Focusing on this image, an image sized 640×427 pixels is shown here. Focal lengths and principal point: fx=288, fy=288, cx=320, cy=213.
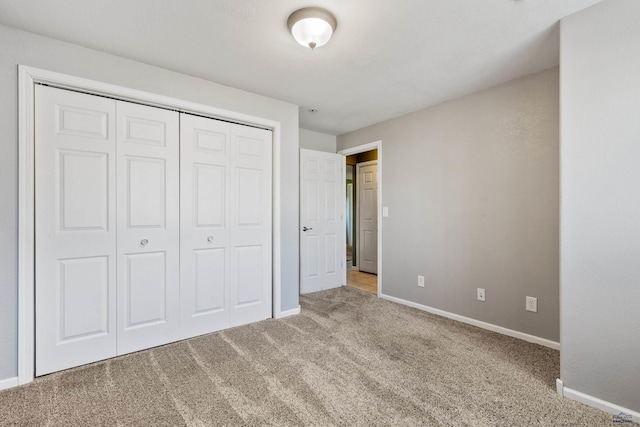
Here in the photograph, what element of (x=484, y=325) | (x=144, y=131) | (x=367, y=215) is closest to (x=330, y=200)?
(x=367, y=215)

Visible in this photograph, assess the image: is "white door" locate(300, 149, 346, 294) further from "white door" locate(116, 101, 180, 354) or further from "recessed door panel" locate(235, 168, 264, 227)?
"white door" locate(116, 101, 180, 354)

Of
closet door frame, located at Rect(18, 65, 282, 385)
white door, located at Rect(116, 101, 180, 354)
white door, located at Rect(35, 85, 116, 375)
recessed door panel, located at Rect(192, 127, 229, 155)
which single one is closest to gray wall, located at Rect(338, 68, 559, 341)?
recessed door panel, located at Rect(192, 127, 229, 155)

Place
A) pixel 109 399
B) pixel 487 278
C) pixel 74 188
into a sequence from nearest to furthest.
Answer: pixel 109 399 < pixel 74 188 < pixel 487 278

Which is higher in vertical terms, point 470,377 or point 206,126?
point 206,126

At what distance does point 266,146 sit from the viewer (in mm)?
3057

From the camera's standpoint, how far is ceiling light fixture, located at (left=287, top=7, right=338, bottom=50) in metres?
1.72

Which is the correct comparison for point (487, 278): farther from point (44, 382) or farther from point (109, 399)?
point (44, 382)

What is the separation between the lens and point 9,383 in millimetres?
1852

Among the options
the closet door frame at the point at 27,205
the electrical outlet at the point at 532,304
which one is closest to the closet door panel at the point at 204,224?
the closet door frame at the point at 27,205

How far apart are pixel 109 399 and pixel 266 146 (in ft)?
7.77

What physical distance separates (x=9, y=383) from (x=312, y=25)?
2.97 m

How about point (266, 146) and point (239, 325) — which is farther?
point (266, 146)

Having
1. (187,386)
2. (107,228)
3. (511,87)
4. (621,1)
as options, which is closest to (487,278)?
(511,87)

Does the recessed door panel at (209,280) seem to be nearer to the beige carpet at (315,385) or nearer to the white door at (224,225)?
the white door at (224,225)
